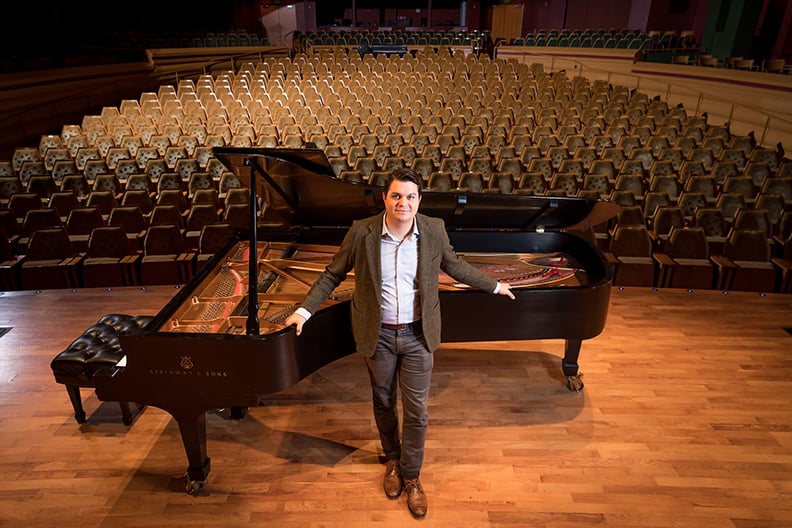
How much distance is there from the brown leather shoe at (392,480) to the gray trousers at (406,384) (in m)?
0.06

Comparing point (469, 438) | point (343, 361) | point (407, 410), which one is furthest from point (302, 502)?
point (343, 361)

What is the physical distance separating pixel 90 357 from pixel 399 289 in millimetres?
1412

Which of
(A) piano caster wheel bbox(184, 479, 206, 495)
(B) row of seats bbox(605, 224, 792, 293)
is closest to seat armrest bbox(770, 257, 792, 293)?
(B) row of seats bbox(605, 224, 792, 293)

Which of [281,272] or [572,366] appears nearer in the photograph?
[281,272]

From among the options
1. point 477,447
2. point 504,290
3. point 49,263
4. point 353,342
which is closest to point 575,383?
point 477,447

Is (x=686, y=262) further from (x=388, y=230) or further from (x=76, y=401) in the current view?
(x=76, y=401)

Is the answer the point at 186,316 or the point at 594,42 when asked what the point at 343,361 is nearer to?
the point at 186,316

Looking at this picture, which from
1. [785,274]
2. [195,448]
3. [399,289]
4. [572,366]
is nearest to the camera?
[399,289]

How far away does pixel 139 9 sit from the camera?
13.8 m

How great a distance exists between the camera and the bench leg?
2197mm

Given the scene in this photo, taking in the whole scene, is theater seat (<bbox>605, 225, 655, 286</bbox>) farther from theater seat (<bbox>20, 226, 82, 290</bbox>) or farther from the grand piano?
theater seat (<bbox>20, 226, 82, 290</bbox>)

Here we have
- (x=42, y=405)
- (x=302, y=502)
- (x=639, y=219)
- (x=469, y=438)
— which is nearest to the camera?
(x=302, y=502)

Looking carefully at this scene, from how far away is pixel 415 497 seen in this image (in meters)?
1.87

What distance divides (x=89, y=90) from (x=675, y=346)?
30.5 ft
